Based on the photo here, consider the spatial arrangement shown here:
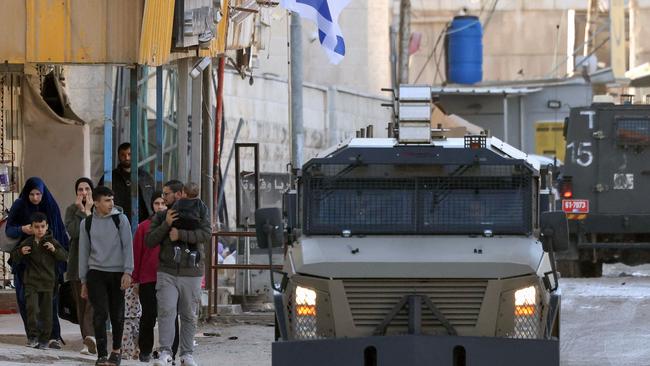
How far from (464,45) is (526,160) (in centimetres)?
3383

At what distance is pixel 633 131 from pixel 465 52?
2088cm

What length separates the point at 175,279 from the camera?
14445 mm

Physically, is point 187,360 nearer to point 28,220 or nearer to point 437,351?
point 28,220

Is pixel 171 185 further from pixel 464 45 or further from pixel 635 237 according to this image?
pixel 464 45

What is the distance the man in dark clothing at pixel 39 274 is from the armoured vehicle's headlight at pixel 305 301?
15.1 feet

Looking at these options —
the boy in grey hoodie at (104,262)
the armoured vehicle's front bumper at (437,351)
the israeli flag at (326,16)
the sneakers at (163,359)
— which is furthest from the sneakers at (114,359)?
the israeli flag at (326,16)

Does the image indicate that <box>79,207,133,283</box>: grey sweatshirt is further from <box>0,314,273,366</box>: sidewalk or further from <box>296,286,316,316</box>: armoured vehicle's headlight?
<box>296,286,316,316</box>: armoured vehicle's headlight

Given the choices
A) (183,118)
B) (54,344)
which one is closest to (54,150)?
(183,118)

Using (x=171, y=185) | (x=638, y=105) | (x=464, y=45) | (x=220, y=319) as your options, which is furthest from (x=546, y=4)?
(x=171, y=185)

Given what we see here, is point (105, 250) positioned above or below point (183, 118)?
below

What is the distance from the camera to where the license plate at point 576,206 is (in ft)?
83.3

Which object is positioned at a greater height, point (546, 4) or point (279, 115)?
point (546, 4)

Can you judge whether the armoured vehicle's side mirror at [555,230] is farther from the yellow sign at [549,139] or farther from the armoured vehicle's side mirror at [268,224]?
the yellow sign at [549,139]

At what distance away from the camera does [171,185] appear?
14.8 m
